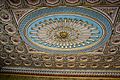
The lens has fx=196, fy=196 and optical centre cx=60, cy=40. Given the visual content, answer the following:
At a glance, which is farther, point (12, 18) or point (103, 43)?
point (103, 43)

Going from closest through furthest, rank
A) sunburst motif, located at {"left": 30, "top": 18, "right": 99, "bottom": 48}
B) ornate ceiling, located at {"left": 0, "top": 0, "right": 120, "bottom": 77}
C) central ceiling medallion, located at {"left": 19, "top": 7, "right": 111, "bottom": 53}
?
ornate ceiling, located at {"left": 0, "top": 0, "right": 120, "bottom": 77} < central ceiling medallion, located at {"left": 19, "top": 7, "right": 111, "bottom": 53} < sunburst motif, located at {"left": 30, "top": 18, "right": 99, "bottom": 48}

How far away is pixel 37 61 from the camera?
6.95 m

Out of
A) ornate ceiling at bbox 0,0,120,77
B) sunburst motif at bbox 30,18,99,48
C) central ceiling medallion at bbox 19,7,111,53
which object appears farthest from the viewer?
sunburst motif at bbox 30,18,99,48

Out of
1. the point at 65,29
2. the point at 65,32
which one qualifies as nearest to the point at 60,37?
the point at 65,32

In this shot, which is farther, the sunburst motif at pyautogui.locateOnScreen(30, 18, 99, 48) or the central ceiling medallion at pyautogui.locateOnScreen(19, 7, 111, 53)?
the sunburst motif at pyautogui.locateOnScreen(30, 18, 99, 48)

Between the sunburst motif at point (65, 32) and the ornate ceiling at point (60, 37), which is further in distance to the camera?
the sunburst motif at point (65, 32)

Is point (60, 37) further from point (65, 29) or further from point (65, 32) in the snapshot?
point (65, 29)

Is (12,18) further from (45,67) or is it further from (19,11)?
(45,67)

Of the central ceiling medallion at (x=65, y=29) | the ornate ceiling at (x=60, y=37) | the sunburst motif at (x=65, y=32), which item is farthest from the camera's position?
the sunburst motif at (x=65, y=32)

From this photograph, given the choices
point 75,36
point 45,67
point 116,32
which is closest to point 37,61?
point 45,67

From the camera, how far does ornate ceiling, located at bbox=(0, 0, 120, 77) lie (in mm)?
4539

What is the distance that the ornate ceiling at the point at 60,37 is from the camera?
454 cm

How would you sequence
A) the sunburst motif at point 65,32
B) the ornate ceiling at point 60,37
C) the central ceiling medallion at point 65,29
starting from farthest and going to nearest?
the sunburst motif at point 65,32 < the central ceiling medallion at point 65,29 < the ornate ceiling at point 60,37

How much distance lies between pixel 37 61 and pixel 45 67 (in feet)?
1.82
